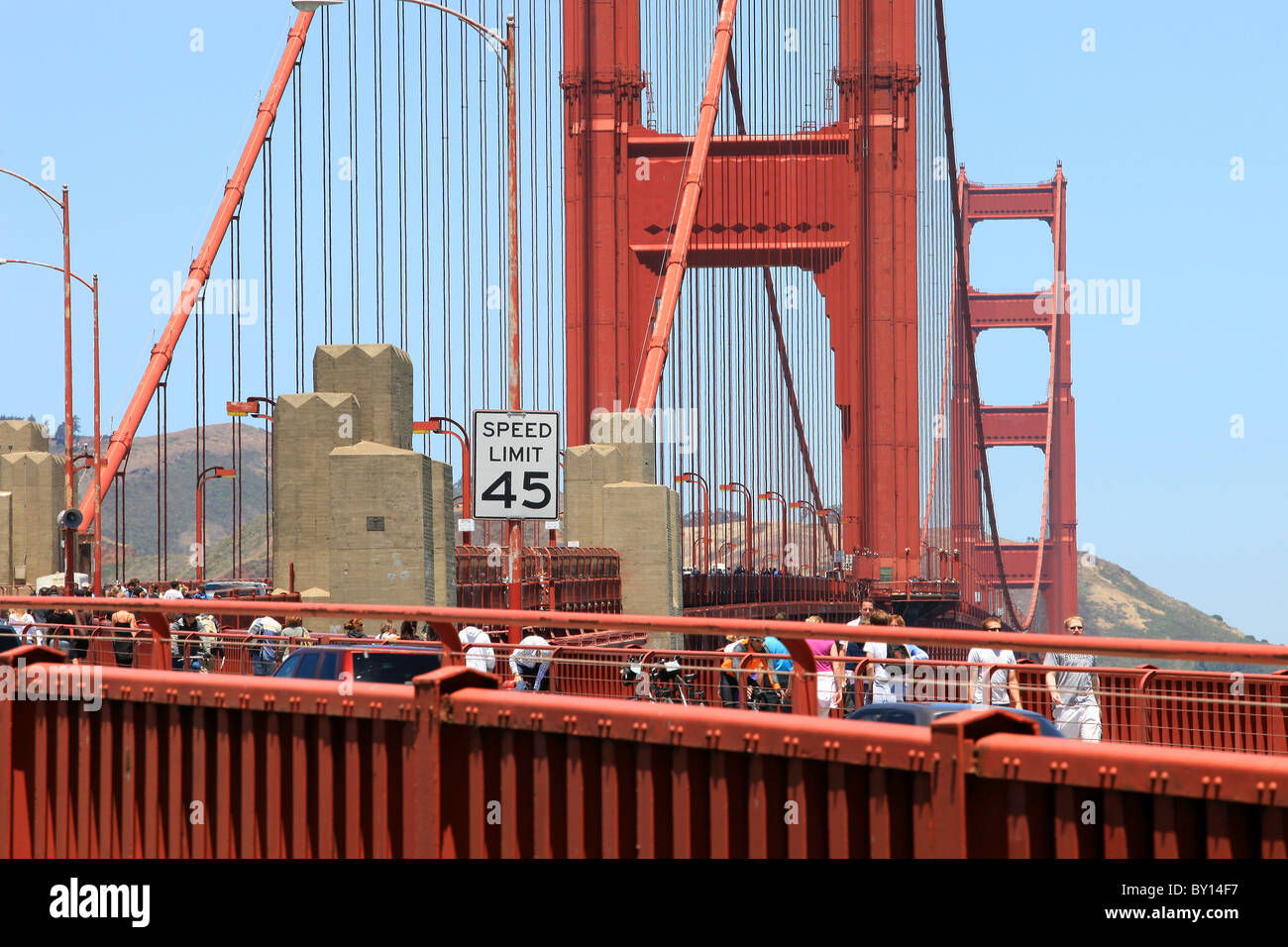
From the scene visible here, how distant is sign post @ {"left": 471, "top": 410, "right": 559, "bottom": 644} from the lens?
16.2 meters

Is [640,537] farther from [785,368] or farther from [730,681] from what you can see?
[785,368]

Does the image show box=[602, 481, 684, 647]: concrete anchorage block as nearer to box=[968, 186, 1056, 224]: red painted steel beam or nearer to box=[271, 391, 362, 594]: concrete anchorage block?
box=[271, 391, 362, 594]: concrete anchorage block

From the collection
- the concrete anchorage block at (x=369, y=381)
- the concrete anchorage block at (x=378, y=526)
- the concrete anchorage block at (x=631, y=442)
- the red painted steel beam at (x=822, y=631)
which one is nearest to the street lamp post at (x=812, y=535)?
the concrete anchorage block at (x=631, y=442)

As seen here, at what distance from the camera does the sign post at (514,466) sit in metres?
16.2

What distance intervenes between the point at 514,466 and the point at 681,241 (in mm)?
31815

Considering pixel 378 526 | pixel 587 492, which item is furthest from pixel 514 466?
pixel 587 492

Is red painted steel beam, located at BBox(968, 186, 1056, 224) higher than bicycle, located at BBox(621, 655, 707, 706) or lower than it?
higher

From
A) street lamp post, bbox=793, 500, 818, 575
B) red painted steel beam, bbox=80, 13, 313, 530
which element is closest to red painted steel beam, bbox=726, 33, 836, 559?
street lamp post, bbox=793, 500, 818, 575

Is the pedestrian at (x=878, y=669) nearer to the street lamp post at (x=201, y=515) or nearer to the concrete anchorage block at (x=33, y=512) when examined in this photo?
the street lamp post at (x=201, y=515)

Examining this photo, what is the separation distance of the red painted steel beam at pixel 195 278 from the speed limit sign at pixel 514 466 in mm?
18166

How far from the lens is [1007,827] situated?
5.76m

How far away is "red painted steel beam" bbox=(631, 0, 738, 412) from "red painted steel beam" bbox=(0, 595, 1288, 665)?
108ft

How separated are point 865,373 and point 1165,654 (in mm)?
48680
